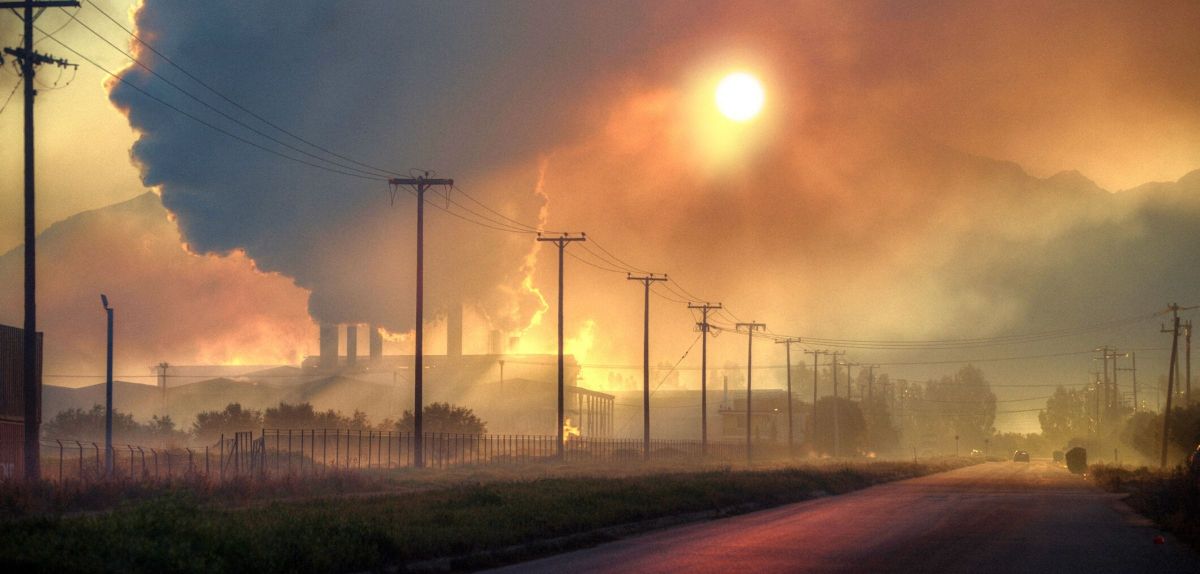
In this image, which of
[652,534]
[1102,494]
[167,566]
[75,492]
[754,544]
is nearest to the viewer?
[167,566]

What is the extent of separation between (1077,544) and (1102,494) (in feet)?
91.8

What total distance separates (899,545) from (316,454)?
183ft

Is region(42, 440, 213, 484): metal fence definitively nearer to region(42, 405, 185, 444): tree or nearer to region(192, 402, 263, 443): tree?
region(192, 402, 263, 443): tree

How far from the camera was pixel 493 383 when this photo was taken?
486 ft

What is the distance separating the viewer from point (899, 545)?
70.1 ft

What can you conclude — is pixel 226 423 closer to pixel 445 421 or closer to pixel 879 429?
pixel 445 421

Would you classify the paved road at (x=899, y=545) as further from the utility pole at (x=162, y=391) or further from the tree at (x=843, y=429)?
the utility pole at (x=162, y=391)

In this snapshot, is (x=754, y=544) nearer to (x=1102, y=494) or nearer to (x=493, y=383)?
(x=1102, y=494)

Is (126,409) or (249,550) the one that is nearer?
(249,550)

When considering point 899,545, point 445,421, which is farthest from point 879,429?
point 899,545

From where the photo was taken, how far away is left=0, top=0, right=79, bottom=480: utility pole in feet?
112

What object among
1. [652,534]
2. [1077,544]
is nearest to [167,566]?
[652,534]

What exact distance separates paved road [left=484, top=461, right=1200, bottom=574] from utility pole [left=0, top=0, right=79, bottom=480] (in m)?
20.3

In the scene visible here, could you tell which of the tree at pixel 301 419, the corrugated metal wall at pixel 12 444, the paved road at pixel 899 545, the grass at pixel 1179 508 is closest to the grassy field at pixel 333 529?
the paved road at pixel 899 545
